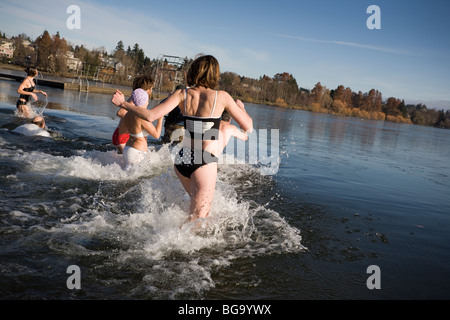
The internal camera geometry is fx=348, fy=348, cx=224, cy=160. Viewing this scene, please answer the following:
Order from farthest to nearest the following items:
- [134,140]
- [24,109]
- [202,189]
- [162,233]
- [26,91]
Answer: [24,109], [26,91], [134,140], [162,233], [202,189]

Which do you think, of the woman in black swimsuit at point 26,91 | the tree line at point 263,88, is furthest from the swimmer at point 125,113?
the tree line at point 263,88

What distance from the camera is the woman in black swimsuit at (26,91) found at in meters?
12.9

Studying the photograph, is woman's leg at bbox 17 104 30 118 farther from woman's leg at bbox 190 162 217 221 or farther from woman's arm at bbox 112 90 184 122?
woman's leg at bbox 190 162 217 221

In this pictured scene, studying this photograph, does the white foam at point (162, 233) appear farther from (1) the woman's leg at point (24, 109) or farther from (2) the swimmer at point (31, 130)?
(1) the woman's leg at point (24, 109)

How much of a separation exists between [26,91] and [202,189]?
11778mm

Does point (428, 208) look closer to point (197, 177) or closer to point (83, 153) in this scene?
point (197, 177)

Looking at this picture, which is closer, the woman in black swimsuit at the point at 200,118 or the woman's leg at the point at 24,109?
the woman in black swimsuit at the point at 200,118

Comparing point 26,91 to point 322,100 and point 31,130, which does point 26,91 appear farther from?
point 322,100

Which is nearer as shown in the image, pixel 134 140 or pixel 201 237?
pixel 201 237

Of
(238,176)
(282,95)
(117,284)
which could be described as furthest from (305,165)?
(282,95)

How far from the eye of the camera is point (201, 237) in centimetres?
451

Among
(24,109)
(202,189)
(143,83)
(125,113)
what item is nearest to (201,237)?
(202,189)

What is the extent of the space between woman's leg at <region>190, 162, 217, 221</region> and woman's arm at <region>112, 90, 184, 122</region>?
0.83 metres
